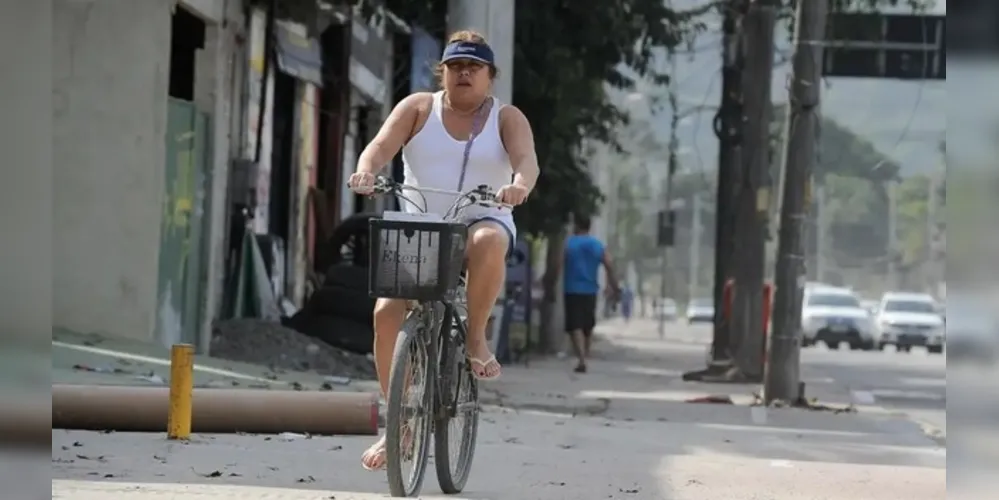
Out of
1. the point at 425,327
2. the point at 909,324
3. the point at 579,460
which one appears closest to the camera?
the point at 425,327

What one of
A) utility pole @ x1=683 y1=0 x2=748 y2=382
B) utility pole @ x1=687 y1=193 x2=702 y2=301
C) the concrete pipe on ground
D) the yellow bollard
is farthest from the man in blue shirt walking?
utility pole @ x1=687 y1=193 x2=702 y2=301

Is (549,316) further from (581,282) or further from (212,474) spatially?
(212,474)

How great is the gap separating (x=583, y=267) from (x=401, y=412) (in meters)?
14.4

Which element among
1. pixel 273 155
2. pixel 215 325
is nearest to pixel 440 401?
pixel 215 325

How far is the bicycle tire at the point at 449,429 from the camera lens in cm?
689

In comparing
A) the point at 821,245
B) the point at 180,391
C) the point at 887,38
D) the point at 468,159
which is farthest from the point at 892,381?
the point at 821,245

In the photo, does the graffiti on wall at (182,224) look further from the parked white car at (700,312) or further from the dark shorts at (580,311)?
the parked white car at (700,312)

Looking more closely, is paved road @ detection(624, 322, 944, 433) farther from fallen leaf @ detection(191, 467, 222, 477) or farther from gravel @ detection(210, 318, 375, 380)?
fallen leaf @ detection(191, 467, 222, 477)

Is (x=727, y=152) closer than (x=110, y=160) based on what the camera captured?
No

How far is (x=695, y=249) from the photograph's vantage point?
353ft

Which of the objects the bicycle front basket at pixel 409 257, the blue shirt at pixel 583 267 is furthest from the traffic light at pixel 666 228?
the bicycle front basket at pixel 409 257

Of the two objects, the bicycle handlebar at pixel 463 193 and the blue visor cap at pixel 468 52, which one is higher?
the blue visor cap at pixel 468 52

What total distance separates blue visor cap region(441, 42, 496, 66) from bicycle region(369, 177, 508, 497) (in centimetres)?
55

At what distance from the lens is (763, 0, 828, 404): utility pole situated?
15.5m
